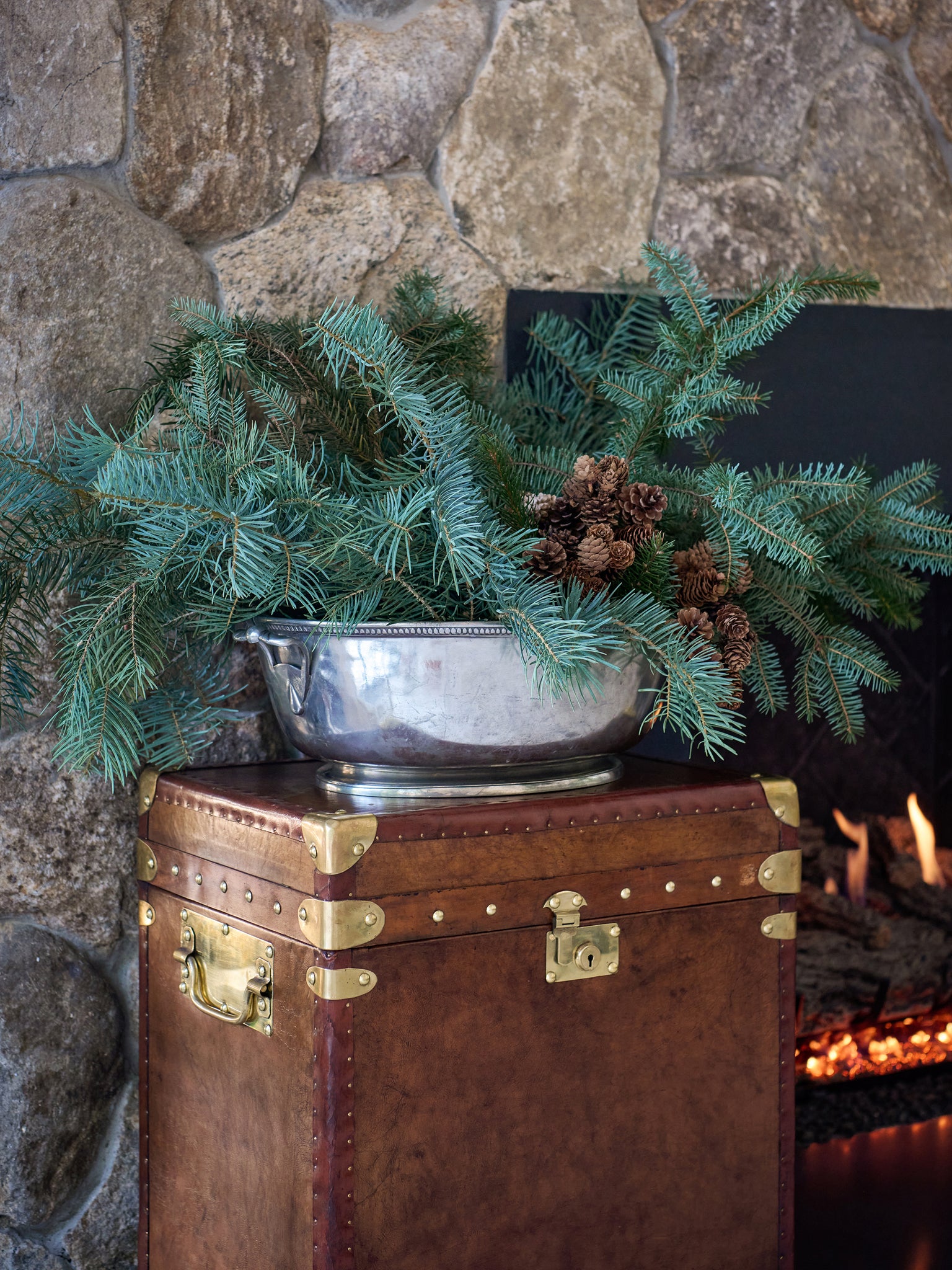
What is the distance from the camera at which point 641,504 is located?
3.05 feet

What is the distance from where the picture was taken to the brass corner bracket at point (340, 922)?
2.79ft

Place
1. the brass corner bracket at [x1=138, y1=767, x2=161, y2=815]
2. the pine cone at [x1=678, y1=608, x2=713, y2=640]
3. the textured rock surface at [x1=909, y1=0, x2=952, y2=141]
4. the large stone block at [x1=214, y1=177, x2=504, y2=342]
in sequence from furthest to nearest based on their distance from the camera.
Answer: the textured rock surface at [x1=909, y1=0, x2=952, y2=141] < the large stone block at [x1=214, y1=177, x2=504, y2=342] < the brass corner bracket at [x1=138, y1=767, x2=161, y2=815] < the pine cone at [x1=678, y1=608, x2=713, y2=640]

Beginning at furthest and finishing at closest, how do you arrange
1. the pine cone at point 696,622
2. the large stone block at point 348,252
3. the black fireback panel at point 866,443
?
the black fireback panel at point 866,443 < the large stone block at point 348,252 < the pine cone at point 696,622

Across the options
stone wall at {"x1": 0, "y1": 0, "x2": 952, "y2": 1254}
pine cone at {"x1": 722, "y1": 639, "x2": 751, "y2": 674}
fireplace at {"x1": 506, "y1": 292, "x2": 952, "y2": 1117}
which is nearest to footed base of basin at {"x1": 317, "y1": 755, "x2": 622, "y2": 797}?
pine cone at {"x1": 722, "y1": 639, "x2": 751, "y2": 674}

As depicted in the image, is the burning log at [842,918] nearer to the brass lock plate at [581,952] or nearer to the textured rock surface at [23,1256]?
the brass lock plate at [581,952]

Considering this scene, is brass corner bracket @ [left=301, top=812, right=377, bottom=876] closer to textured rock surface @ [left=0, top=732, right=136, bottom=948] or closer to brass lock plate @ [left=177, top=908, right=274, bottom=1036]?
brass lock plate @ [left=177, top=908, right=274, bottom=1036]

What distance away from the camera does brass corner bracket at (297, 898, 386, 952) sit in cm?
85

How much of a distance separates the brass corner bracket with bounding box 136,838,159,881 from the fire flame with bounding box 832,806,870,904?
0.88 m

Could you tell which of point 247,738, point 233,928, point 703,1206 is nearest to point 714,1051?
point 703,1206

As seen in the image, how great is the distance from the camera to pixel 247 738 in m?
1.21

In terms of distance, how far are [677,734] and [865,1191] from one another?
1.78 feet

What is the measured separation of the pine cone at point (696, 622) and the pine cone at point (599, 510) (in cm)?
10

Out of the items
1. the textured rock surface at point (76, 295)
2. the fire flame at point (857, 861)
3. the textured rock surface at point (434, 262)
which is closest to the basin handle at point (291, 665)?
the textured rock surface at point (76, 295)

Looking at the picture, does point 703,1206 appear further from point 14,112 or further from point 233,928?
point 14,112
